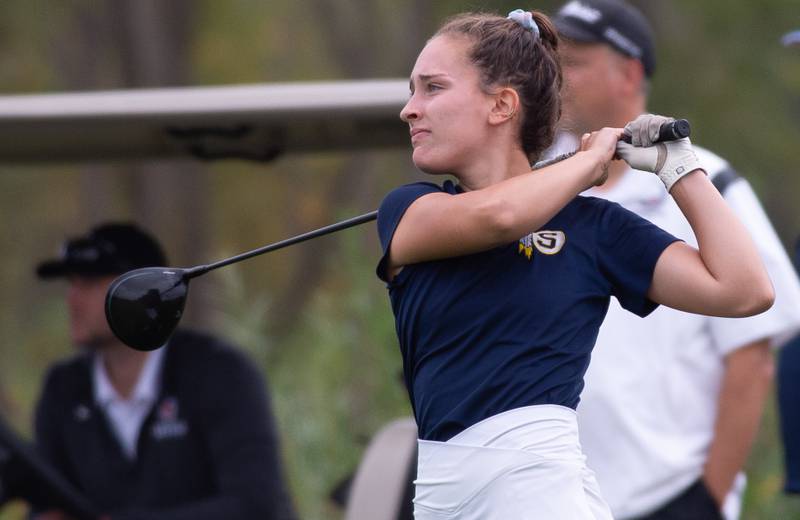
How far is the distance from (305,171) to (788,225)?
21.5 ft

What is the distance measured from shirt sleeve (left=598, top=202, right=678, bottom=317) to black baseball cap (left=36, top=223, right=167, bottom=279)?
9.79 feet

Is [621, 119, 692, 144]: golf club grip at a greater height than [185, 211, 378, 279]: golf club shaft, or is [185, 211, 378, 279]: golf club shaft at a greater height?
[621, 119, 692, 144]: golf club grip

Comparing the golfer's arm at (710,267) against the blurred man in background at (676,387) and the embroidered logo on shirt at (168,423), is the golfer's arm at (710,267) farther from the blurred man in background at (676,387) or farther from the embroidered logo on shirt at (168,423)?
the embroidered logo on shirt at (168,423)

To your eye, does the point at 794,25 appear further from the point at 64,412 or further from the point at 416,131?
the point at 416,131

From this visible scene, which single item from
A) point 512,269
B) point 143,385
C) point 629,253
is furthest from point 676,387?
point 143,385

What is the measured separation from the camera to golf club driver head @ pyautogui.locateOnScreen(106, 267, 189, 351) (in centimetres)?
290

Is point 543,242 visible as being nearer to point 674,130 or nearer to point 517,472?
point 674,130

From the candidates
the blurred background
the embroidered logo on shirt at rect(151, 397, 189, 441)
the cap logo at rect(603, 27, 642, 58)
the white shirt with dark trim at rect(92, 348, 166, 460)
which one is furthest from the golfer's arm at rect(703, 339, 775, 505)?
the blurred background

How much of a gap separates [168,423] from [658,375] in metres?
1.95

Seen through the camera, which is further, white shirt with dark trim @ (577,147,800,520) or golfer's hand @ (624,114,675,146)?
white shirt with dark trim @ (577,147,800,520)

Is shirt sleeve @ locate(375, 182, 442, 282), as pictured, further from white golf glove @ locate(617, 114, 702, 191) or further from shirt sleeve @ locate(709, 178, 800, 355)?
shirt sleeve @ locate(709, 178, 800, 355)

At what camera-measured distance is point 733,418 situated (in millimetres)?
3963

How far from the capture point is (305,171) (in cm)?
2119

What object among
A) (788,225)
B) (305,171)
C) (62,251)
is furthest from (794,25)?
(62,251)
